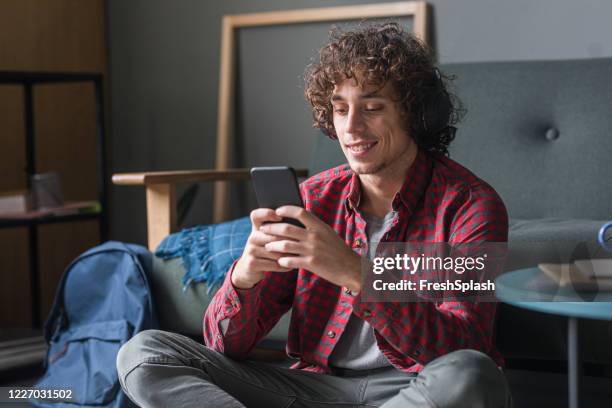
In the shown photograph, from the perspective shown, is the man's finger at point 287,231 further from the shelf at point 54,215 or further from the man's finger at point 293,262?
the shelf at point 54,215

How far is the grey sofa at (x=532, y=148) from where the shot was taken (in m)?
2.08

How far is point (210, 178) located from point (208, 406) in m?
1.25

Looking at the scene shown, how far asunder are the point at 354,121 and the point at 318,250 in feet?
0.83

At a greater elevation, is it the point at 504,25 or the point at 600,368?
the point at 504,25

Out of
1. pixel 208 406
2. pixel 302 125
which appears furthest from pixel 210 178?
pixel 208 406

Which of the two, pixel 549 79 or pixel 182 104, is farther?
pixel 182 104

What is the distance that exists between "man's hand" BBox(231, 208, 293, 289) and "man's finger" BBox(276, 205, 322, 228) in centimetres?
2

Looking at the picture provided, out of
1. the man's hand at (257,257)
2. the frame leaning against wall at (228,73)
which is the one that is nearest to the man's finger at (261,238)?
the man's hand at (257,257)

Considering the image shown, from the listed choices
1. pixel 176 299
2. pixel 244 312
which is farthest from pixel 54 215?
pixel 244 312

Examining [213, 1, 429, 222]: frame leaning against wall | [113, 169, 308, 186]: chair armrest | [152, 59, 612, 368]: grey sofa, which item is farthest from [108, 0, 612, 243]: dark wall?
[113, 169, 308, 186]: chair armrest

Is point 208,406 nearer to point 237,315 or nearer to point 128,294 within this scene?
point 237,315

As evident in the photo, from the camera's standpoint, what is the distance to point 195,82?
10.9 feet

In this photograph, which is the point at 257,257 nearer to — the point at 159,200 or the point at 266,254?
the point at 266,254

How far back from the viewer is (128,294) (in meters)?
2.05
